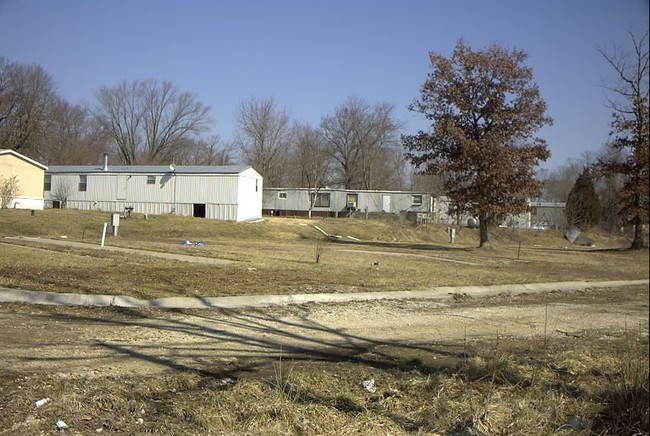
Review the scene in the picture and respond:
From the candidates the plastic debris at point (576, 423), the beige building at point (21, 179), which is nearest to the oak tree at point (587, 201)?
the plastic debris at point (576, 423)

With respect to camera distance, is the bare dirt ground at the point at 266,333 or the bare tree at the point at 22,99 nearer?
the bare dirt ground at the point at 266,333

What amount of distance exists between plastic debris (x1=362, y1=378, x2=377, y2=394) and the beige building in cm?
1914

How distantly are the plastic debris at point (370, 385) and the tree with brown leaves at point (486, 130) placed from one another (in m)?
22.0

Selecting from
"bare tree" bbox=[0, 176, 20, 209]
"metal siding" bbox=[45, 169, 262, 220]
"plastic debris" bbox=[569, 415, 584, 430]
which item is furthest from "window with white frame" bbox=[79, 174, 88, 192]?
"plastic debris" bbox=[569, 415, 584, 430]

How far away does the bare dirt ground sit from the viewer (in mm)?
5867

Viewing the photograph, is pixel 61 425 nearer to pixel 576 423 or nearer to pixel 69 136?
pixel 576 423

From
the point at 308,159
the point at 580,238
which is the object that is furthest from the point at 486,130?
the point at 308,159

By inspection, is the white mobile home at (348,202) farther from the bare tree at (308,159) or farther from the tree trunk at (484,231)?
the tree trunk at (484,231)

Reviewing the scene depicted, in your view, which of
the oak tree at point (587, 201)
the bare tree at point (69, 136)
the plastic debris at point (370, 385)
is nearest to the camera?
the plastic debris at point (370, 385)

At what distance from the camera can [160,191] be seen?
41.3 meters

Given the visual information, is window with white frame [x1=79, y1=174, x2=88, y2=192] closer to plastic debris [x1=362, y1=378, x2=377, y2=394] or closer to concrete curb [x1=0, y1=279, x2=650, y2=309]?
concrete curb [x1=0, y1=279, x2=650, y2=309]

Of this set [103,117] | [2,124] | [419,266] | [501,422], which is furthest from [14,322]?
[103,117]

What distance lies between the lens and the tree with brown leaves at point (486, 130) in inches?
1042

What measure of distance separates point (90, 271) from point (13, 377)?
7348 mm
